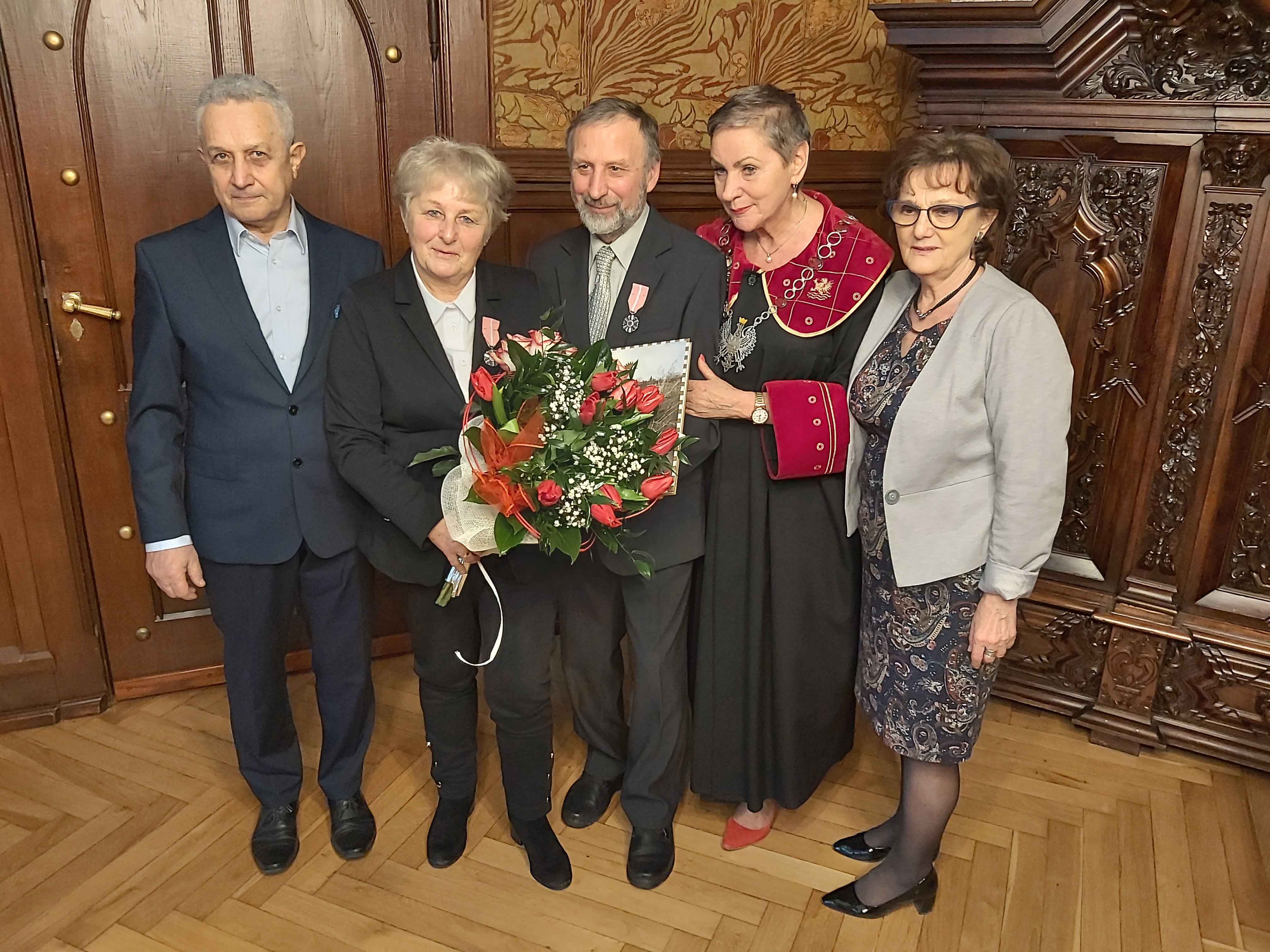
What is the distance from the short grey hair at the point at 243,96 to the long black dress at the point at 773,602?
996 mm

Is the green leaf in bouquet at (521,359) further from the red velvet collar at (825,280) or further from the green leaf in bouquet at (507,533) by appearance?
the red velvet collar at (825,280)

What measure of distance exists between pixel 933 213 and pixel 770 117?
39 cm

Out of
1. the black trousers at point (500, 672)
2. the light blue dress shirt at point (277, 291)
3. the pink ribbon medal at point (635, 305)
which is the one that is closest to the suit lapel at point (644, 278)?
the pink ribbon medal at point (635, 305)

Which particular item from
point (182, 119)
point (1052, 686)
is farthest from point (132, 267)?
point (1052, 686)

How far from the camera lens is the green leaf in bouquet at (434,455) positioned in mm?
1884

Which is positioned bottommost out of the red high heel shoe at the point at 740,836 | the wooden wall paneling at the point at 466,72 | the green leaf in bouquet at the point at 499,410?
the red high heel shoe at the point at 740,836

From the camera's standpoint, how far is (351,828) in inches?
93.1

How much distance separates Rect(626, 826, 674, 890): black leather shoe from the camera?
226 cm

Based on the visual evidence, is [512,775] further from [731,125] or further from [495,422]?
[731,125]

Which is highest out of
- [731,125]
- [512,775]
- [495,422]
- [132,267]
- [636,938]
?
[731,125]

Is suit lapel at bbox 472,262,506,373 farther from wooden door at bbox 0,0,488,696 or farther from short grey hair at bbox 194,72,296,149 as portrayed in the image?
wooden door at bbox 0,0,488,696

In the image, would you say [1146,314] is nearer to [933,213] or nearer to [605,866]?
[933,213]

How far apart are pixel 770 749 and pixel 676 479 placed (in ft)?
2.55

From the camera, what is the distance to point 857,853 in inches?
92.9
